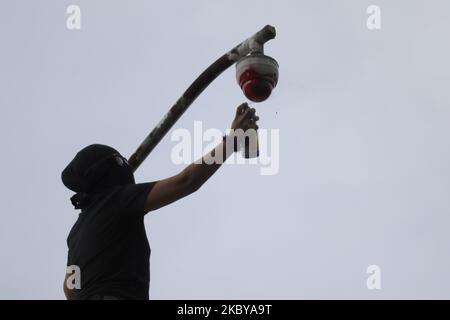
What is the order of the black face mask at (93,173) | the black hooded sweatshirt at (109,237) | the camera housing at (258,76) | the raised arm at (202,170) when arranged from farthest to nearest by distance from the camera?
1. the black face mask at (93,173)
2. the camera housing at (258,76)
3. the black hooded sweatshirt at (109,237)
4. the raised arm at (202,170)

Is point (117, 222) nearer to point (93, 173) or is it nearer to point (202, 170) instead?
point (93, 173)

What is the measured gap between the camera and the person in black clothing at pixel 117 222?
224 inches

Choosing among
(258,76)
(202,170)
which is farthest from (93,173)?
(258,76)

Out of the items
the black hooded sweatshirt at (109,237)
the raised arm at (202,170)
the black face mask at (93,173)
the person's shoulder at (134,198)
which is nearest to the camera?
the raised arm at (202,170)

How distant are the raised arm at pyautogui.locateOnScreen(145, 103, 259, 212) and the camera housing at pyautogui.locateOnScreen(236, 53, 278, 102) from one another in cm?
49

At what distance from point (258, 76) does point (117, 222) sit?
1.59 metres

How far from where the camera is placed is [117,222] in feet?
19.8

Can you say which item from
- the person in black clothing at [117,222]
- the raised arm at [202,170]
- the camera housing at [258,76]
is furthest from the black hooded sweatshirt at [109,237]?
the camera housing at [258,76]

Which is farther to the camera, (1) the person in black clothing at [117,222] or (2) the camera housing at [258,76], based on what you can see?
(2) the camera housing at [258,76]

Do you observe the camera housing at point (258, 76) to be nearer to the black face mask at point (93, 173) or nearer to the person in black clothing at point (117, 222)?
the person in black clothing at point (117, 222)
